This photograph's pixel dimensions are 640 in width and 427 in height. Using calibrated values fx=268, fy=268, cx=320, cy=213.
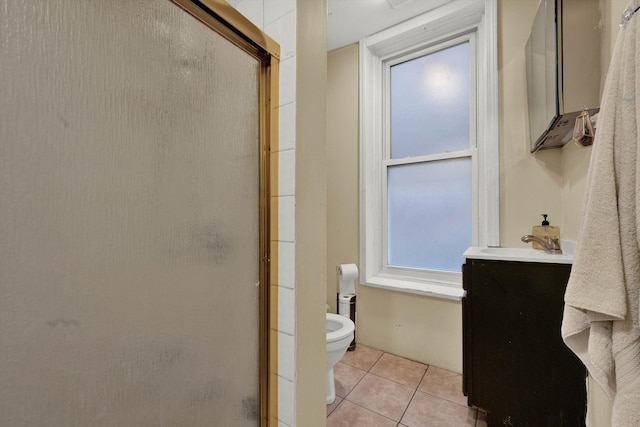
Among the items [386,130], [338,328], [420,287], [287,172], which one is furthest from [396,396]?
[386,130]

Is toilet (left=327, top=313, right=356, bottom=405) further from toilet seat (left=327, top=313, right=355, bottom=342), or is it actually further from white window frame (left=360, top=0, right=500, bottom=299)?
white window frame (left=360, top=0, right=500, bottom=299)

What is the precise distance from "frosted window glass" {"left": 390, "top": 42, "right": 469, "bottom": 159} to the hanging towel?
1375 mm

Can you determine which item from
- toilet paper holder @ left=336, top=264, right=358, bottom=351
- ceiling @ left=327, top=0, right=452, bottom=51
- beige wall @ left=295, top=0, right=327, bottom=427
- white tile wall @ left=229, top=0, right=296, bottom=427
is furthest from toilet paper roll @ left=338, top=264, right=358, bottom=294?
ceiling @ left=327, top=0, right=452, bottom=51

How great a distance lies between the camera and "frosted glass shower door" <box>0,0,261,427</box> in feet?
1.45

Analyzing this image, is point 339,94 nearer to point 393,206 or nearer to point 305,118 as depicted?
point 393,206

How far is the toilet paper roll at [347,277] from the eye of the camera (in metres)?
2.11

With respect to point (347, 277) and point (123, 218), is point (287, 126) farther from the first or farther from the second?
point (347, 277)

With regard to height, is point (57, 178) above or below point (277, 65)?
below

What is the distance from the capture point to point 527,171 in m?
1.66

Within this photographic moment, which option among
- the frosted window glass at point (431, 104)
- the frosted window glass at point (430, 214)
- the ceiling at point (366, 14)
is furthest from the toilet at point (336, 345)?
the ceiling at point (366, 14)

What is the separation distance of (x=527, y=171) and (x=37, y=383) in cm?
220

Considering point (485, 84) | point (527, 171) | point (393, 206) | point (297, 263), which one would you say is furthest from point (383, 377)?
point (485, 84)

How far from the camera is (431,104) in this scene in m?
2.11

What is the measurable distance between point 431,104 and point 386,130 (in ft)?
1.28
